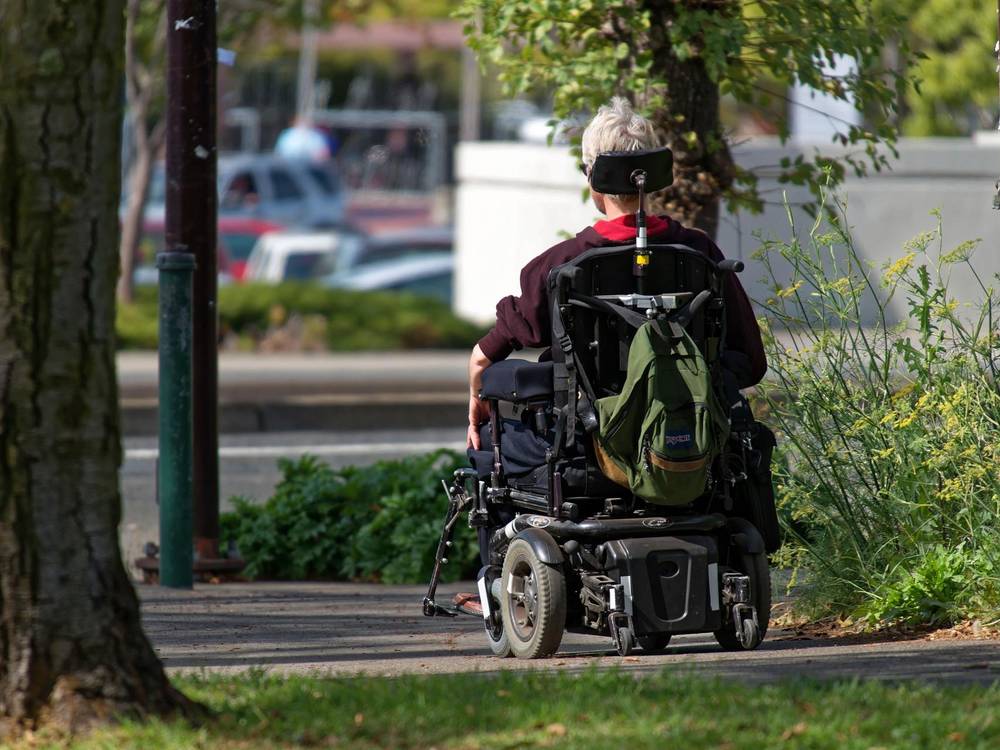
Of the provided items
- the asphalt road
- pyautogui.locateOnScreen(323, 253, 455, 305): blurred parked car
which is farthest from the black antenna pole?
pyautogui.locateOnScreen(323, 253, 455, 305): blurred parked car

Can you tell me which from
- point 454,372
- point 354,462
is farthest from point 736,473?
point 454,372

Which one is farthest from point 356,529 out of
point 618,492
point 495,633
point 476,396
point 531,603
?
point 618,492

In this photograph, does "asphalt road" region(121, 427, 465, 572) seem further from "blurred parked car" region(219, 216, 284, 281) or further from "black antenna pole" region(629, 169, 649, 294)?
"blurred parked car" region(219, 216, 284, 281)

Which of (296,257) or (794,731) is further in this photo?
(296,257)

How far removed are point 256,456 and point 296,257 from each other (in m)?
12.6

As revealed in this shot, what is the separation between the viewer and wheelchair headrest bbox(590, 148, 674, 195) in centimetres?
513

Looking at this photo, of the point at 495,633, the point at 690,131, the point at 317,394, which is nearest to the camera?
the point at 495,633

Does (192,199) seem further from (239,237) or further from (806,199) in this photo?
(239,237)

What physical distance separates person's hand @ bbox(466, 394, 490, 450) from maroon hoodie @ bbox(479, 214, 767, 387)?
18cm

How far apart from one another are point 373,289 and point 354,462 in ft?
34.9

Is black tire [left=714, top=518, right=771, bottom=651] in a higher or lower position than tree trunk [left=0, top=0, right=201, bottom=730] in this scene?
lower

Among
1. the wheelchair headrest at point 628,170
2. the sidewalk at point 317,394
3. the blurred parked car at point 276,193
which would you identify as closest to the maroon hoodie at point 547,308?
the wheelchair headrest at point 628,170

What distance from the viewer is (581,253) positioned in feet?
16.8

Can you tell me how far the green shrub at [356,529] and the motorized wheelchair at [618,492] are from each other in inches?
96.9
